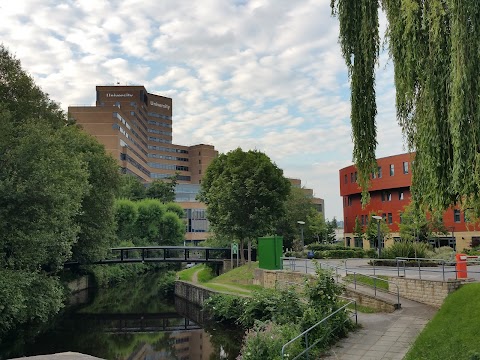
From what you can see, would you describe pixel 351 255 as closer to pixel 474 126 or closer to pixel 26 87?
pixel 26 87

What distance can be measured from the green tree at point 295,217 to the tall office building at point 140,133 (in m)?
43.4

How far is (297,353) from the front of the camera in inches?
481

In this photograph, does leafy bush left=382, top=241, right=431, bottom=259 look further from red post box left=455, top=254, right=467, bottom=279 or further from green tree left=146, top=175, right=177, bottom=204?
green tree left=146, top=175, right=177, bottom=204

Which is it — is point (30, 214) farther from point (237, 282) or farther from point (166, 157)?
point (166, 157)

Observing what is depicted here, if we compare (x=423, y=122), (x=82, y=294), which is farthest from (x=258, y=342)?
(x=82, y=294)

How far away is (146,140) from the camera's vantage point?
14038 cm

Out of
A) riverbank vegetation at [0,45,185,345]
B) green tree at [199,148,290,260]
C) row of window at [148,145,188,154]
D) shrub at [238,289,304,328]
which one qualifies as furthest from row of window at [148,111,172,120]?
shrub at [238,289,304,328]

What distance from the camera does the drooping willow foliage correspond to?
342 inches

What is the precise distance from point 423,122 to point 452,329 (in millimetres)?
6173

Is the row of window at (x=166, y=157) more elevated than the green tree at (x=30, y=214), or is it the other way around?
the row of window at (x=166, y=157)

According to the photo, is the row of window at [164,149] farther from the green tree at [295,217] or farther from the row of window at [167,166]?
the green tree at [295,217]

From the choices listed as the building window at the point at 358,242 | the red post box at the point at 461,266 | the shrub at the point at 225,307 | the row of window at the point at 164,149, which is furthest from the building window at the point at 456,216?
the row of window at the point at 164,149

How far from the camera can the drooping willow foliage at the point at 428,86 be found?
8.70 meters

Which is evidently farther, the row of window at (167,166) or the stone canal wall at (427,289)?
the row of window at (167,166)
